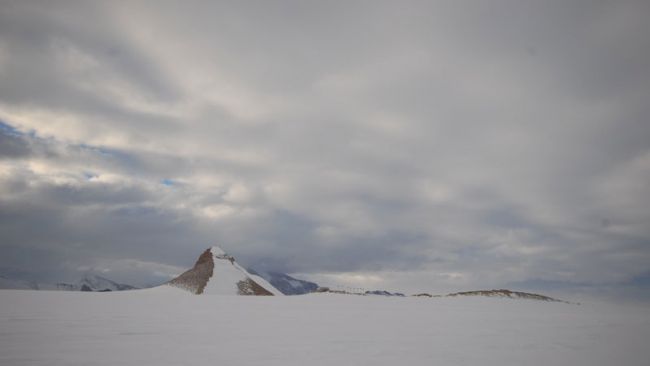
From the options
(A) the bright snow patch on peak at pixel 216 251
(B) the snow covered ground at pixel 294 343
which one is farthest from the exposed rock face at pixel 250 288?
(B) the snow covered ground at pixel 294 343

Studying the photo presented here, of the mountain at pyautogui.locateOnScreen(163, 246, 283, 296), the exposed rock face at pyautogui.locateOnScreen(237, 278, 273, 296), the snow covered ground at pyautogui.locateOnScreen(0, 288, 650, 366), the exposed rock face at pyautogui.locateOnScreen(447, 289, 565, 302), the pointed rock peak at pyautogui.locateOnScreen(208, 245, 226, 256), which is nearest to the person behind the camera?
the snow covered ground at pyautogui.locateOnScreen(0, 288, 650, 366)

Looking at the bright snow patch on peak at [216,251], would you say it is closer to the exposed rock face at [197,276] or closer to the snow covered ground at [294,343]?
the exposed rock face at [197,276]

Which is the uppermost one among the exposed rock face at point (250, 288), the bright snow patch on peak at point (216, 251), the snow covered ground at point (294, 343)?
the bright snow patch on peak at point (216, 251)

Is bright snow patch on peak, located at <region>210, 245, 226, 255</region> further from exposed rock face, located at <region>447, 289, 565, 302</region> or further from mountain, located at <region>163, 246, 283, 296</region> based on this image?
exposed rock face, located at <region>447, 289, 565, 302</region>

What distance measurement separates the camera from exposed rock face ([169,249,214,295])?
2368 inches

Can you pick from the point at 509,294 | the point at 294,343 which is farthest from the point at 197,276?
the point at 294,343

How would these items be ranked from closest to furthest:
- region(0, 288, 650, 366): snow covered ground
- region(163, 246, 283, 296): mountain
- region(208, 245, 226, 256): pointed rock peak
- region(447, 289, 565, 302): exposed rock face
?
1. region(0, 288, 650, 366): snow covered ground
2. region(447, 289, 565, 302): exposed rock face
3. region(163, 246, 283, 296): mountain
4. region(208, 245, 226, 256): pointed rock peak

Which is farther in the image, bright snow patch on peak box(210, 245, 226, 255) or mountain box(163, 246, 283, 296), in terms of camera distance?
bright snow patch on peak box(210, 245, 226, 255)

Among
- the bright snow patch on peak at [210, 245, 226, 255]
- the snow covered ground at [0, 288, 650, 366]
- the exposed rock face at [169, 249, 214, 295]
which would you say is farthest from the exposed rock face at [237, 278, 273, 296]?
the snow covered ground at [0, 288, 650, 366]

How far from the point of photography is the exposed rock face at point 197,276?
60141 mm

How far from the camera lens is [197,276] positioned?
6412cm

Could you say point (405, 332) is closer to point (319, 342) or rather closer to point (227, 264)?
point (319, 342)

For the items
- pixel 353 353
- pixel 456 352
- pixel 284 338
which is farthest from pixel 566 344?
pixel 284 338

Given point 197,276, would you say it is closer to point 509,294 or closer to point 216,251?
point 216,251
